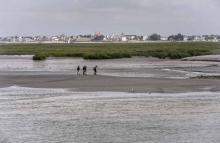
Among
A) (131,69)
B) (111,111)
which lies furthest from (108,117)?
(131,69)

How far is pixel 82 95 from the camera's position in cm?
4159

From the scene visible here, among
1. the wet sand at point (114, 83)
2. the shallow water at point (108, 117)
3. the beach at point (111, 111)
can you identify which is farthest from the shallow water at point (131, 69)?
the shallow water at point (108, 117)

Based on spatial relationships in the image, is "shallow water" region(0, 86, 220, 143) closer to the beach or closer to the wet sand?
the beach

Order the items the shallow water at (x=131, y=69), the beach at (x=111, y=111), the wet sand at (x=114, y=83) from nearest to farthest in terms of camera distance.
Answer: the beach at (x=111, y=111) → the wet sand at (x=114, y=83) → the shallow water at (x=131, y=69)

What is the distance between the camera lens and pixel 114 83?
50781 mm

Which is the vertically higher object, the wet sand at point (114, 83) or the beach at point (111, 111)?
the beach at point (111, 111)

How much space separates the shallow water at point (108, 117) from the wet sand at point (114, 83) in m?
3.36

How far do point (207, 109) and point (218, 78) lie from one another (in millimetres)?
22463

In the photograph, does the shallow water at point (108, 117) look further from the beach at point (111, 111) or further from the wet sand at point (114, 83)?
the wet sand at point (114, 83)

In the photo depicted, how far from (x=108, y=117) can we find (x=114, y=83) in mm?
20165

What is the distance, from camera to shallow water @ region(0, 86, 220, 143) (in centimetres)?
2494

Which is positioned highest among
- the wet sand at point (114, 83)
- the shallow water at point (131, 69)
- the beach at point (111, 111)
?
the beach at point (111, 111)

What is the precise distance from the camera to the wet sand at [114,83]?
46094 mm

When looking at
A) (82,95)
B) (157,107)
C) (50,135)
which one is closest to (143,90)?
Result: (82,95)
